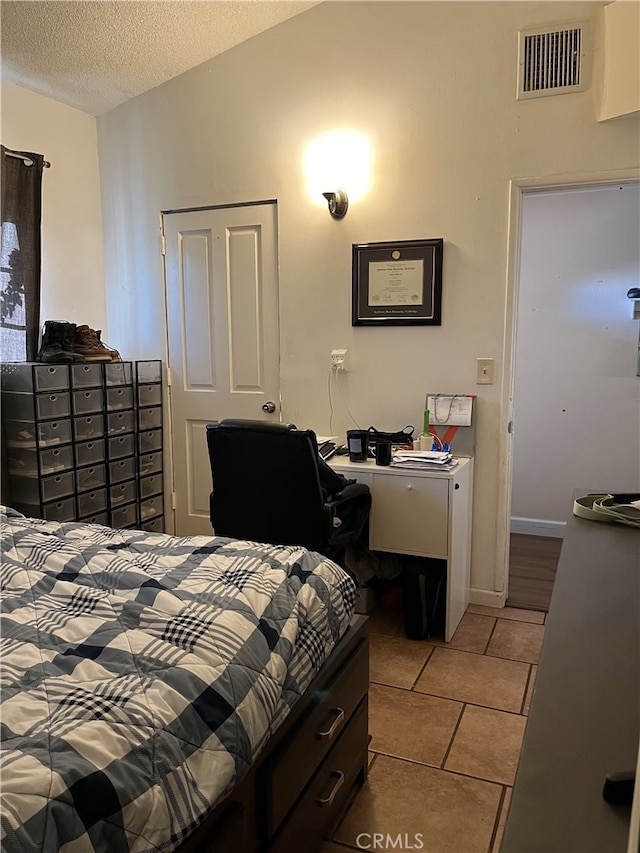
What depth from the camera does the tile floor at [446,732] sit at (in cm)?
176

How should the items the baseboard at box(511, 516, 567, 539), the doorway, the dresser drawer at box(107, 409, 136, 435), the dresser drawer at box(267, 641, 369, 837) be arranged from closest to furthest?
the dresser drawer at box(267, 641, 369, 837)
the dresser drawer at box(107, 409, 136, 435)
the doorway
the baseboard at box(511, 516, 567, 539)

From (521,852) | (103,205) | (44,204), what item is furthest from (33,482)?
(521,852)

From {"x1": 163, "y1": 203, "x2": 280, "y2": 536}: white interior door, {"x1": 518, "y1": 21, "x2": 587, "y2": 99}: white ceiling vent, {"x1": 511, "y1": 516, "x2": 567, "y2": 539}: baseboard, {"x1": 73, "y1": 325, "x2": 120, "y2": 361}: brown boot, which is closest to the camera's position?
{"x1": 518, "y1": 21, "x2": 587, "y2": 99}: white ceiling vent

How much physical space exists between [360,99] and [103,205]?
1616mm

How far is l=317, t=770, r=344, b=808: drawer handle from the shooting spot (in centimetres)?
158

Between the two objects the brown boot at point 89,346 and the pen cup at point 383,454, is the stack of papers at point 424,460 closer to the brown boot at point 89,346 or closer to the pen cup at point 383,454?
the pen cup at point 383,454

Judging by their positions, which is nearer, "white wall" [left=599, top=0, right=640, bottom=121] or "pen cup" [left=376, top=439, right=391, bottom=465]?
"white wall" [left=599, top=0, right=640, bottom=121]

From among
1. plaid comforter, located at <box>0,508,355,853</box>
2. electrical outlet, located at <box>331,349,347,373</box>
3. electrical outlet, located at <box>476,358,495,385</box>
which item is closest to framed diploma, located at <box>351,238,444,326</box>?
electrical outlet, located at <box>331,349,347,373</box>

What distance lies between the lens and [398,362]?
3193 millimetres

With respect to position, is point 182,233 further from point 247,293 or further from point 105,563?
point 105,563

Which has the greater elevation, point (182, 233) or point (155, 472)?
point (182, 233)

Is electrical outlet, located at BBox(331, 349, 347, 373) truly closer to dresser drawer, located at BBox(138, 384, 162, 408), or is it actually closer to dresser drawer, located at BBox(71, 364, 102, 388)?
dresser drawer, located at BBox(138, 384, 162, 408)

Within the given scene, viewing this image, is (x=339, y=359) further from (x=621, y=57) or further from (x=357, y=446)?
(x=621, y=57)

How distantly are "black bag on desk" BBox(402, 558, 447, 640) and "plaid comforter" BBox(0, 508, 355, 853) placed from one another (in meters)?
1.13
